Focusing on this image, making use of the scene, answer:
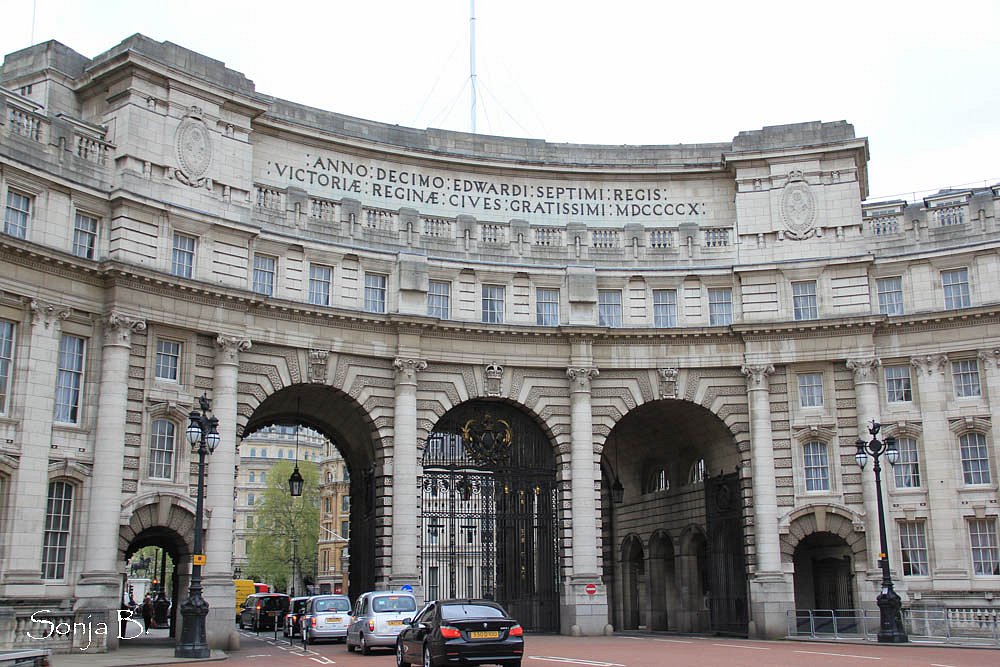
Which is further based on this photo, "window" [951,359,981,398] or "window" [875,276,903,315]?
"window" [875,276,903,315]

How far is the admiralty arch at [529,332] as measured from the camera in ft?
122

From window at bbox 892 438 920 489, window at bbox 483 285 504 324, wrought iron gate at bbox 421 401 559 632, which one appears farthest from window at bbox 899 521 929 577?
window at bbox 483 285 504 324

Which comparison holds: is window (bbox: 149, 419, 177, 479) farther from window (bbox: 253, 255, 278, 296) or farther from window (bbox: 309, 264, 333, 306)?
window (bbox: 309, 264, 333, 306)

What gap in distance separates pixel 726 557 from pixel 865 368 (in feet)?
32.9

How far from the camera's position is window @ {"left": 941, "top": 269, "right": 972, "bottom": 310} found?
1706 inches

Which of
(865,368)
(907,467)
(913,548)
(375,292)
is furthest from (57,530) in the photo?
(907,467)

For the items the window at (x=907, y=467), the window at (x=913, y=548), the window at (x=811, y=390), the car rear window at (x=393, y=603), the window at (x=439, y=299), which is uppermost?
the window at (x=439, y=299)

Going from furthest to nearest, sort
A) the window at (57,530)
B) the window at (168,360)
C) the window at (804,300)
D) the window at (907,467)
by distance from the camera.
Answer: the window at (804,300), the window at (907,467), the window at (168,360), the window at (57,530)

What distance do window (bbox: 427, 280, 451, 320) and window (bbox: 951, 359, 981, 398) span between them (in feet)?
68.0

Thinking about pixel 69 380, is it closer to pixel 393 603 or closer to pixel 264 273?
pixel 264 273

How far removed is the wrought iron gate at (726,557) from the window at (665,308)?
23.3 feet

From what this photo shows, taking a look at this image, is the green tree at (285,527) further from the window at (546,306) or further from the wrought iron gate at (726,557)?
the window at (546,306)

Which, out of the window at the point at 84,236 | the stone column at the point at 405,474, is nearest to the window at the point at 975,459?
the stone column at the point at 405,474

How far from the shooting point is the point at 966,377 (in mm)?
42969
